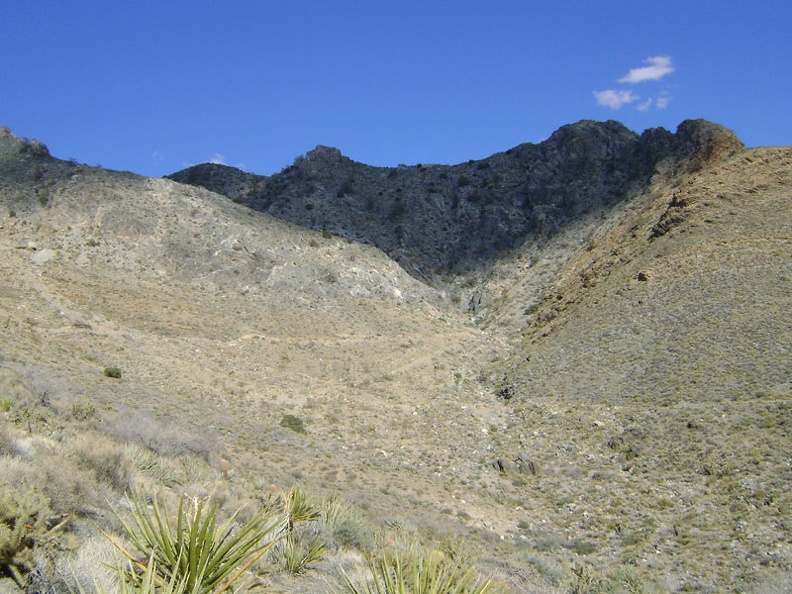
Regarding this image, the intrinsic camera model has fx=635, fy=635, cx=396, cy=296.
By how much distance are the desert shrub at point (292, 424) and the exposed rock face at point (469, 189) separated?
27162 millimetres

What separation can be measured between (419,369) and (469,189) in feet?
99.9

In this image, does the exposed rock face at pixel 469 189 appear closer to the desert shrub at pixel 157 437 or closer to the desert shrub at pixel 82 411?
the desert shrub at pixel 157 437

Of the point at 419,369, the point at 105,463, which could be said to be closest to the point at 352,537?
the point at 105,463

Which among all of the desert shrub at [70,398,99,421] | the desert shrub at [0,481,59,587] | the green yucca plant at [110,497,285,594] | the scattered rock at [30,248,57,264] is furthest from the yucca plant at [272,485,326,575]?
the scattered rock at [30,248,57,264]

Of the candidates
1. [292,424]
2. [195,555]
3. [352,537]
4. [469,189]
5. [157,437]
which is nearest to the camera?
[195,555]

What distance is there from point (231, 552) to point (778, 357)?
925 inches

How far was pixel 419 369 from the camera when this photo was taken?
110ft

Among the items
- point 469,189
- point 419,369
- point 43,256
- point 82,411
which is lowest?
point 419,369

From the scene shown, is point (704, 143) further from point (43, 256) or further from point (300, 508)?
point (300, 508)

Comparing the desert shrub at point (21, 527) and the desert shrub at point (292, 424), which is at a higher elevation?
the desert shrub at point (21, 527)

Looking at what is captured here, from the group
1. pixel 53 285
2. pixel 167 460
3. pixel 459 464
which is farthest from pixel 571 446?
pixel 53 285

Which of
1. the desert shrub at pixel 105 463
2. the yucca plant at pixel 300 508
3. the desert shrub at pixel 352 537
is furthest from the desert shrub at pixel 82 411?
the desert shrub at pixel 352 537

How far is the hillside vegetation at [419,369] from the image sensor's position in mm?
9539

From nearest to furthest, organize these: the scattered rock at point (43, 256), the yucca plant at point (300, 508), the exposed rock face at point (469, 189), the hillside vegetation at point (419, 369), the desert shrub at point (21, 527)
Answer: the desert shrub at point (21, 527), the yucca plant at point (300, 508), the hillside vegetation at point (419, 369), the scattered rock at point (43, 256), the exposed rock face at point (469, 189)
